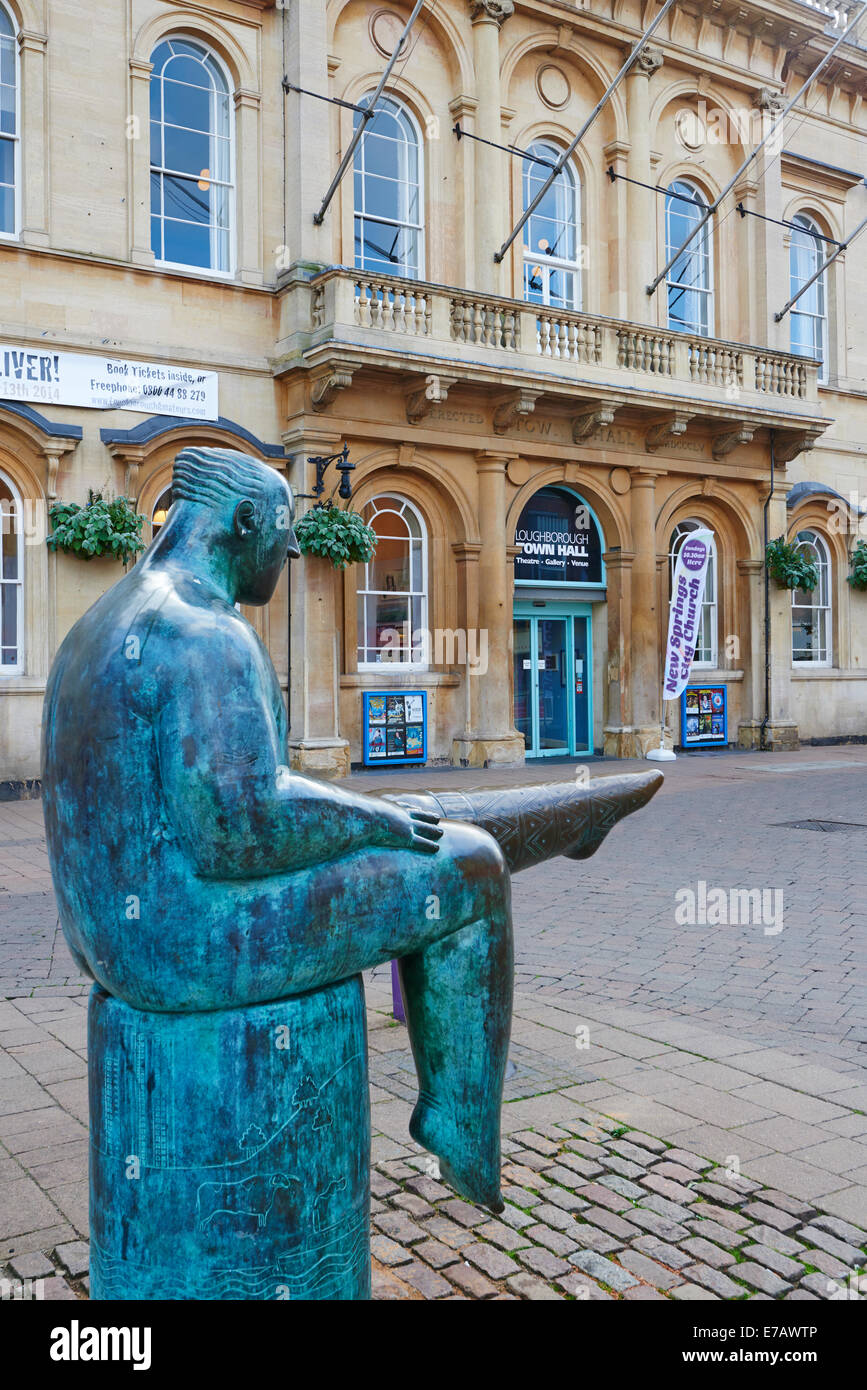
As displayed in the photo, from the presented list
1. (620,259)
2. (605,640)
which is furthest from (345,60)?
(605,640)

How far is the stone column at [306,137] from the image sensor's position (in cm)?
1493

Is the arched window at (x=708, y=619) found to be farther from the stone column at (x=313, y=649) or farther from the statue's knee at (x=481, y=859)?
the statue's knee at (x=481, y=859)

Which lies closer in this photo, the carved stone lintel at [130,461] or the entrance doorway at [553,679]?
the carved stone lintel at [130,461]

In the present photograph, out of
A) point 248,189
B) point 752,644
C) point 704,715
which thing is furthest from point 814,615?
point 248,189

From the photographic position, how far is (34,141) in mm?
13430

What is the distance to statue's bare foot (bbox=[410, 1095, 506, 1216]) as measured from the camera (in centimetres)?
200

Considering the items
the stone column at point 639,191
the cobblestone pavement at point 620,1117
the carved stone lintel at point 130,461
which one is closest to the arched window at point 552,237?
the stone column at point 639,191

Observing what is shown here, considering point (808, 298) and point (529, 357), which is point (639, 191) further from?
point (808, 298)

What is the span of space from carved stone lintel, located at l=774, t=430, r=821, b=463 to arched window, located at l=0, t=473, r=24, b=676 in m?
12.8

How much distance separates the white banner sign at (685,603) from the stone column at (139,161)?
8.86 metres

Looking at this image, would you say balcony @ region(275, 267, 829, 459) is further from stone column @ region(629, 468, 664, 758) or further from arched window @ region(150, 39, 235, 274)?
arched window @ region(150, 39, 235, 274)

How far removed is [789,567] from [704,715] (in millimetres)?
2879

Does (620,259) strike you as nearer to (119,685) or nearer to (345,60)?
(345,60)

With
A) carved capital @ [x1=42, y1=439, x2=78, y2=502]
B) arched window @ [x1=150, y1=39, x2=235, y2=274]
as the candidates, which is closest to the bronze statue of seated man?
carved capital @ [x1=42, y1=439, x2=78, y2=502]
